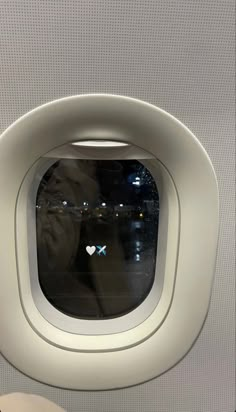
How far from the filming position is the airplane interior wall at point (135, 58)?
82 cm

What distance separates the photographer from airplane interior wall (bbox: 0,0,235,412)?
82 cm

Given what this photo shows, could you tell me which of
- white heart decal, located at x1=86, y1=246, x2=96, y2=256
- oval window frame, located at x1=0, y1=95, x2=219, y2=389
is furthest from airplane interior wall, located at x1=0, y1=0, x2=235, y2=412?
white heart decal, located at x1=86, y1=246, x2=96, y2=256

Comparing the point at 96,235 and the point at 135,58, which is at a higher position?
the point at 135,58

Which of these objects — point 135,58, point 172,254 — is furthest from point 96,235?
point 135,58

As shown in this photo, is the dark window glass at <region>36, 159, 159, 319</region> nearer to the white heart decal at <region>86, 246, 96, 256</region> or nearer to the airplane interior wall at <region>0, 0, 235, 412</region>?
the white heart decal at <region>86, 246, 96, 256</region>

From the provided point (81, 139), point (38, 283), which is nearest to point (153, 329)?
point (38, 283)

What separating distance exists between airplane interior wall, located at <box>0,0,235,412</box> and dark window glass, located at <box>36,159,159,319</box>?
191 mm

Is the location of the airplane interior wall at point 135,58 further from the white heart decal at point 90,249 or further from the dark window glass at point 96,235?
the white heart decal at point 90,249

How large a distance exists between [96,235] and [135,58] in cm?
45

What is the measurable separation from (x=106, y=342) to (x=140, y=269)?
21cm

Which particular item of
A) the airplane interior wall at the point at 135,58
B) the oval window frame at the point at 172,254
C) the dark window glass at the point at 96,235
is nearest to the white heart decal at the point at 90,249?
the dark window glass at the point at 96,235

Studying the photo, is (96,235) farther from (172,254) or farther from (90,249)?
(172,254)

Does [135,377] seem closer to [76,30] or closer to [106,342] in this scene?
[106,342]

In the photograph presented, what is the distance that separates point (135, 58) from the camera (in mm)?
843
